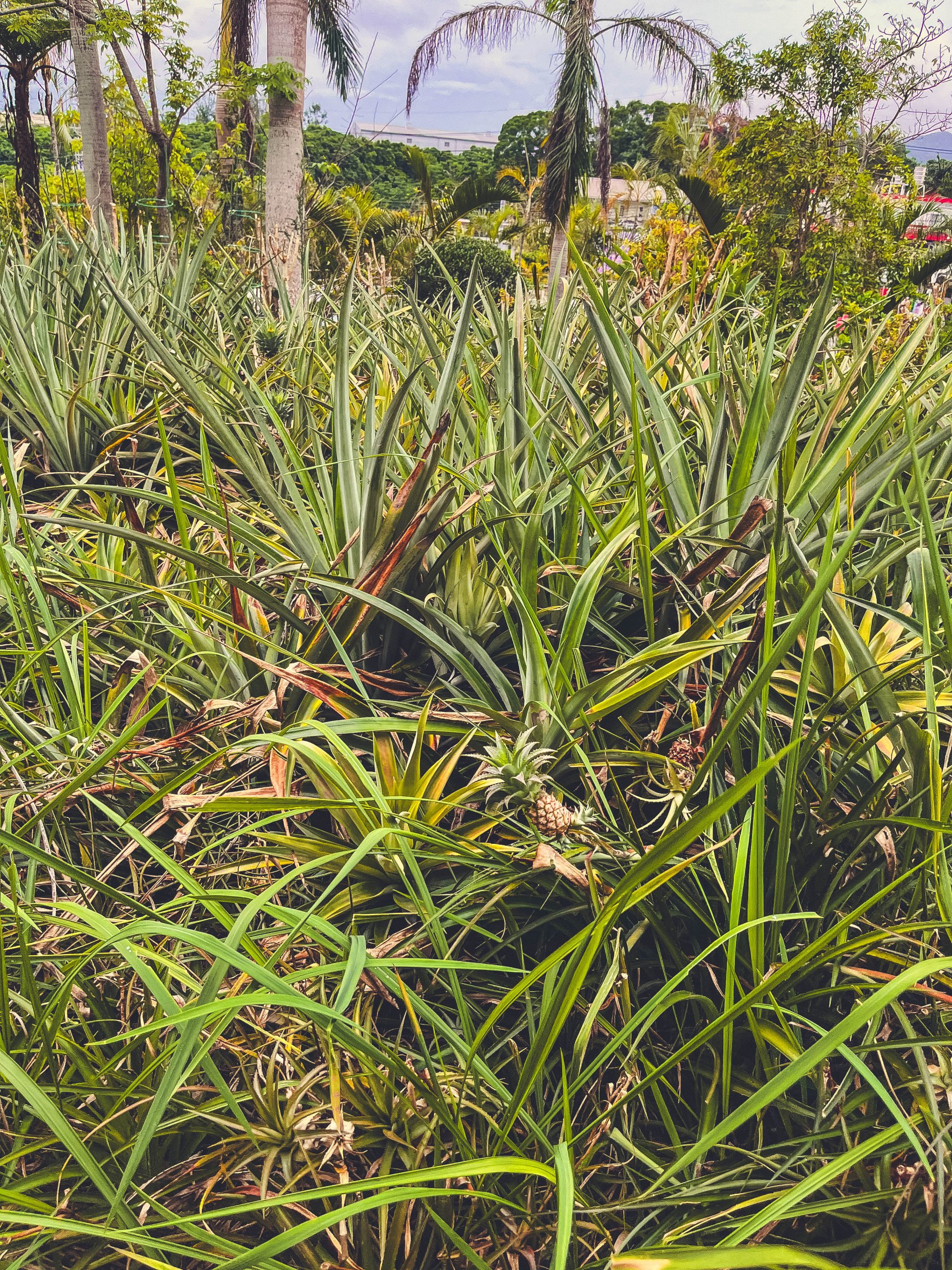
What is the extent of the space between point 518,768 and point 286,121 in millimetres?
7076

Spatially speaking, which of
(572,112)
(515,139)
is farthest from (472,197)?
(515,139)

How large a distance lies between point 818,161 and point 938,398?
7161mm

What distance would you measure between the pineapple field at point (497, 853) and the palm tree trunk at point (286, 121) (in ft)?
17.9

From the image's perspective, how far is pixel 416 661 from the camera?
1.35 meters

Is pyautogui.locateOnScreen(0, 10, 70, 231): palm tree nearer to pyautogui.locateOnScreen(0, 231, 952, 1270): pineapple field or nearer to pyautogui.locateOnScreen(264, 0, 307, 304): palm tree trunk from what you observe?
pyautogui.locateOnScreen(264, 0, 307, 304): palm tree trunk

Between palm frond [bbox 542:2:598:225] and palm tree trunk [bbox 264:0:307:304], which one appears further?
palm frond [bbox 542:2:598:225]

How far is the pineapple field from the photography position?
77 centimetres

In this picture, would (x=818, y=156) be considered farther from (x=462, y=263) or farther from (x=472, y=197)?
(x=462, y=263)

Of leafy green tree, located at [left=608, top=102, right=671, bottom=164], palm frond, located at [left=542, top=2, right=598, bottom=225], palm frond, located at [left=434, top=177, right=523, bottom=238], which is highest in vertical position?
leafy green tree, located at [left=608, top=102, right=671, bottom=164]

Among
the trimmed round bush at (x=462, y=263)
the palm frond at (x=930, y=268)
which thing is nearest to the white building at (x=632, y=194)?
the trimmed round bush at (x=462, y=263)

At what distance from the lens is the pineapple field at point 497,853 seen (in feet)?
2.52

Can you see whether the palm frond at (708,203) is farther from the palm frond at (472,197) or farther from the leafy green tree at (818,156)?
the palm frond at (472,197)

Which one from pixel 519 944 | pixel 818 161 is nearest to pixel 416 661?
pixel 519 944

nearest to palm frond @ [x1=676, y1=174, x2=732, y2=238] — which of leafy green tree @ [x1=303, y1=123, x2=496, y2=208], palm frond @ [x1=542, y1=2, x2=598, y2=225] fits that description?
palm frond @ [x1=542, y1=2, x2=598, y2=225]
